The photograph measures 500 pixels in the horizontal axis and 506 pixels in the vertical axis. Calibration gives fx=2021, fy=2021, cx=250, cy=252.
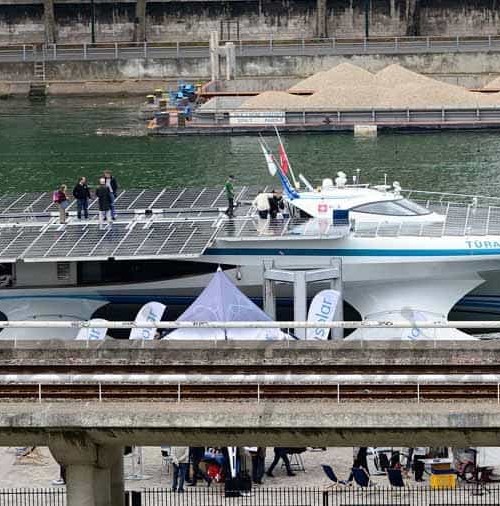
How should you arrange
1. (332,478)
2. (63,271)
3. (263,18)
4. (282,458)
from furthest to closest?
(263,18) < (63,271) < (282,458) < (332,478)

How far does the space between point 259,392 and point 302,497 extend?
3.53 m

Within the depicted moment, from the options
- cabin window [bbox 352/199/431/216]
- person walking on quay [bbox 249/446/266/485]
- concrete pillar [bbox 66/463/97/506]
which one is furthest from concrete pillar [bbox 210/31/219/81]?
concrete pillar [bbox 66/463/97/506]

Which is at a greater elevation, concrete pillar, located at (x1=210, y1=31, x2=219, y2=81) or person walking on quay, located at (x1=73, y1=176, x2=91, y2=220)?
person walking on quay, located at (x1=73, y1=176, x2=91, y2=220)

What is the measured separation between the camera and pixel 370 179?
7762cm

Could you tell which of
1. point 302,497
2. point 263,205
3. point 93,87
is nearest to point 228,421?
point 302,497

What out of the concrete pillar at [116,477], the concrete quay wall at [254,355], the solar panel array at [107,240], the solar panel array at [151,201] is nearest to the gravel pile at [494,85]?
the solar panel array at [151,201]

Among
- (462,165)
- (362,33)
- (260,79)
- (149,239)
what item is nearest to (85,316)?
(149,239)

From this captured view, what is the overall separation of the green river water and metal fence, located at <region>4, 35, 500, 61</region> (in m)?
10.6

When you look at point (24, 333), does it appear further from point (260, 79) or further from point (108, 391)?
point (260, 79)

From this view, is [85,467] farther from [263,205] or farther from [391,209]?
[391,209]

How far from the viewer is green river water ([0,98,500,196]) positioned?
7931 centimetres

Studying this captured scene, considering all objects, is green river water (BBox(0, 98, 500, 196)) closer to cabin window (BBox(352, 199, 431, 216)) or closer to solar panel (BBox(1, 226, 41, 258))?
cabin window (BBox(352, 199, 431, 216))

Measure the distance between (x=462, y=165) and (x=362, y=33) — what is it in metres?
39.2

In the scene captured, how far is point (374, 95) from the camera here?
318 feet
